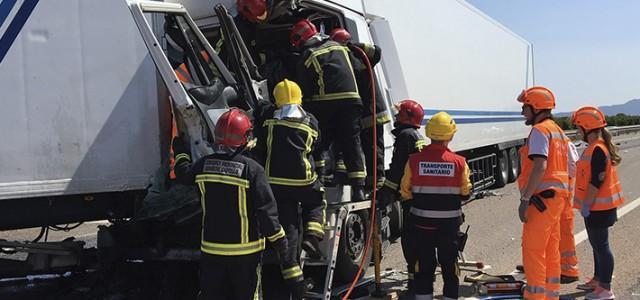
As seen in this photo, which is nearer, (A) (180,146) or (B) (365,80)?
(A) (180,146)

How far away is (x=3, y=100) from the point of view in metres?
3.72

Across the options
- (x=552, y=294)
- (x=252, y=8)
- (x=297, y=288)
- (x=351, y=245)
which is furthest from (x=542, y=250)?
(x=252, y=8)

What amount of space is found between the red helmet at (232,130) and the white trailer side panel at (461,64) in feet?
10.3

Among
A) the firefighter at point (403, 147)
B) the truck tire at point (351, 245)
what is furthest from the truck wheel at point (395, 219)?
the firefighter at point (403, 147)

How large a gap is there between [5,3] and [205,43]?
1.35 m

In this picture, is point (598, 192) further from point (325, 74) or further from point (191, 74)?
point (191, 74)

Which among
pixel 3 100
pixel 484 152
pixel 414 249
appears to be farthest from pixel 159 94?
pixel 484 152

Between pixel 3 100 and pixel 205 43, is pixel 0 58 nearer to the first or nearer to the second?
pixel 3 100

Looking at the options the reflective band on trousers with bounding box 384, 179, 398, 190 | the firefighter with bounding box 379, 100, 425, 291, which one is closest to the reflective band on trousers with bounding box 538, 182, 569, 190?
the firefighter with bounding box 379, 100, 425, 291

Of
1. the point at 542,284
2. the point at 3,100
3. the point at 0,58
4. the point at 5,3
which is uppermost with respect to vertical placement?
the point at 5,3

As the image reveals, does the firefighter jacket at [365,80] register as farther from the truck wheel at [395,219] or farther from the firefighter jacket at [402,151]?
the truck wheel at [395,219]

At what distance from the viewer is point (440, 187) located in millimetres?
4359

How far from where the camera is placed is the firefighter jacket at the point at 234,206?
345 centimetres

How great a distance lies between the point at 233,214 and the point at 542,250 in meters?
2.41
